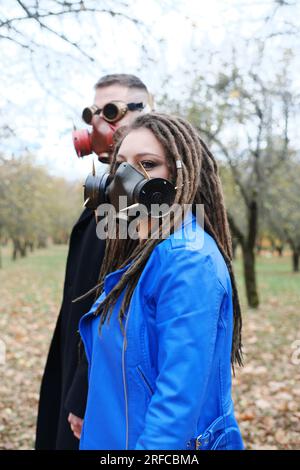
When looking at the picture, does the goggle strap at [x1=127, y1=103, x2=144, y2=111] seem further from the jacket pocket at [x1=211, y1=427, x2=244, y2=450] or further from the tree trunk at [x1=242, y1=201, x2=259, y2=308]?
the tree trunk at [x1=242, y1=201, x2=259, y2=308]

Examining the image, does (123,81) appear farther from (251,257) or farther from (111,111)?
(251,257)

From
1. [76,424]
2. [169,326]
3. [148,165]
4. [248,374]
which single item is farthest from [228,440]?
[248,374]

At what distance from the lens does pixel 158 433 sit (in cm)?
126

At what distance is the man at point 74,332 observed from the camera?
2041mm

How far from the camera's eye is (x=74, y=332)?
7.30 ft

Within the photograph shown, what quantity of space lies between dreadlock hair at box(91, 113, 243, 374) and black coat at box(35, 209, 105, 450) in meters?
0.58

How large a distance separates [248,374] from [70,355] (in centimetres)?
432

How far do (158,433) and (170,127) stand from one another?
98cm

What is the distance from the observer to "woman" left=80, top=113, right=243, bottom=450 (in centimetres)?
129

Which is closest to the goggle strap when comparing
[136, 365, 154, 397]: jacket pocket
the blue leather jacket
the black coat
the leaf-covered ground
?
the black coat

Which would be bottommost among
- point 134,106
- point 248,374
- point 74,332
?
point 248,374

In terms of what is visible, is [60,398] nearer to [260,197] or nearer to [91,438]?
[91,438]
